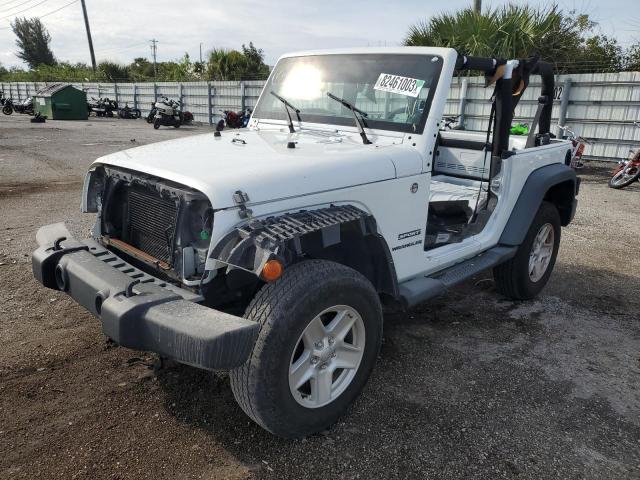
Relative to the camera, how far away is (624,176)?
31.9 feet

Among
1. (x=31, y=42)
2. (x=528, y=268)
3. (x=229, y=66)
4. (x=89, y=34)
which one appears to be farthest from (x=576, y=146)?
(x=31, y=42)

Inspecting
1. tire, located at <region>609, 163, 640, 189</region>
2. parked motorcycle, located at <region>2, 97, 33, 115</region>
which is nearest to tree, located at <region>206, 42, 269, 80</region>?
parked motorcycle, located at <region>2, 97, 33, 115</region>

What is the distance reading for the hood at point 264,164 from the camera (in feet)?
8.01

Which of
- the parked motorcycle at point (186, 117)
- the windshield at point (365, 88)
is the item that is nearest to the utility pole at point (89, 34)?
the parked motorcycle at point (186, 117)

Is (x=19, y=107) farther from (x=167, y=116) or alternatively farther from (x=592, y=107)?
(x=592, y=107)

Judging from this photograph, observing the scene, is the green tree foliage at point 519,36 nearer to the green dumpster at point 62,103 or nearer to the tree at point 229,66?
the tree at point 229,66

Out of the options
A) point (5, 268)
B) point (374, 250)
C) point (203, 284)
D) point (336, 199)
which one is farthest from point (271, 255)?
point (5, 268)

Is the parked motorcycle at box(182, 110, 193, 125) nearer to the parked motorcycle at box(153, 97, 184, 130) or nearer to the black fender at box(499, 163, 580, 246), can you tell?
the parked motorcycle at box(153, 97, 184, 130)

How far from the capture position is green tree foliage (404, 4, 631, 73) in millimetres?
12320

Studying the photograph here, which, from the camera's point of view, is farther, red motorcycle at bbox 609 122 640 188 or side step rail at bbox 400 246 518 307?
red motorcycle at bbox 609 122 640 188

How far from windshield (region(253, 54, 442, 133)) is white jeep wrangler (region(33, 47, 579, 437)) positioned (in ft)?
0.04

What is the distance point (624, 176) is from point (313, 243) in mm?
9324

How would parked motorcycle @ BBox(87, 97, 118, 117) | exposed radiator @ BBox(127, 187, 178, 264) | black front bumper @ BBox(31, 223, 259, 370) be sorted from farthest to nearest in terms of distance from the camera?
parked motorcycle @ BBox(87, 97, 118, 117)
exposed radiator @ BBox(127, 187, 178, 264)
black front bumper @ BBox(31, 223, 259, 370)

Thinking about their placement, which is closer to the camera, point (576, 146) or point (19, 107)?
point (576, 146)
